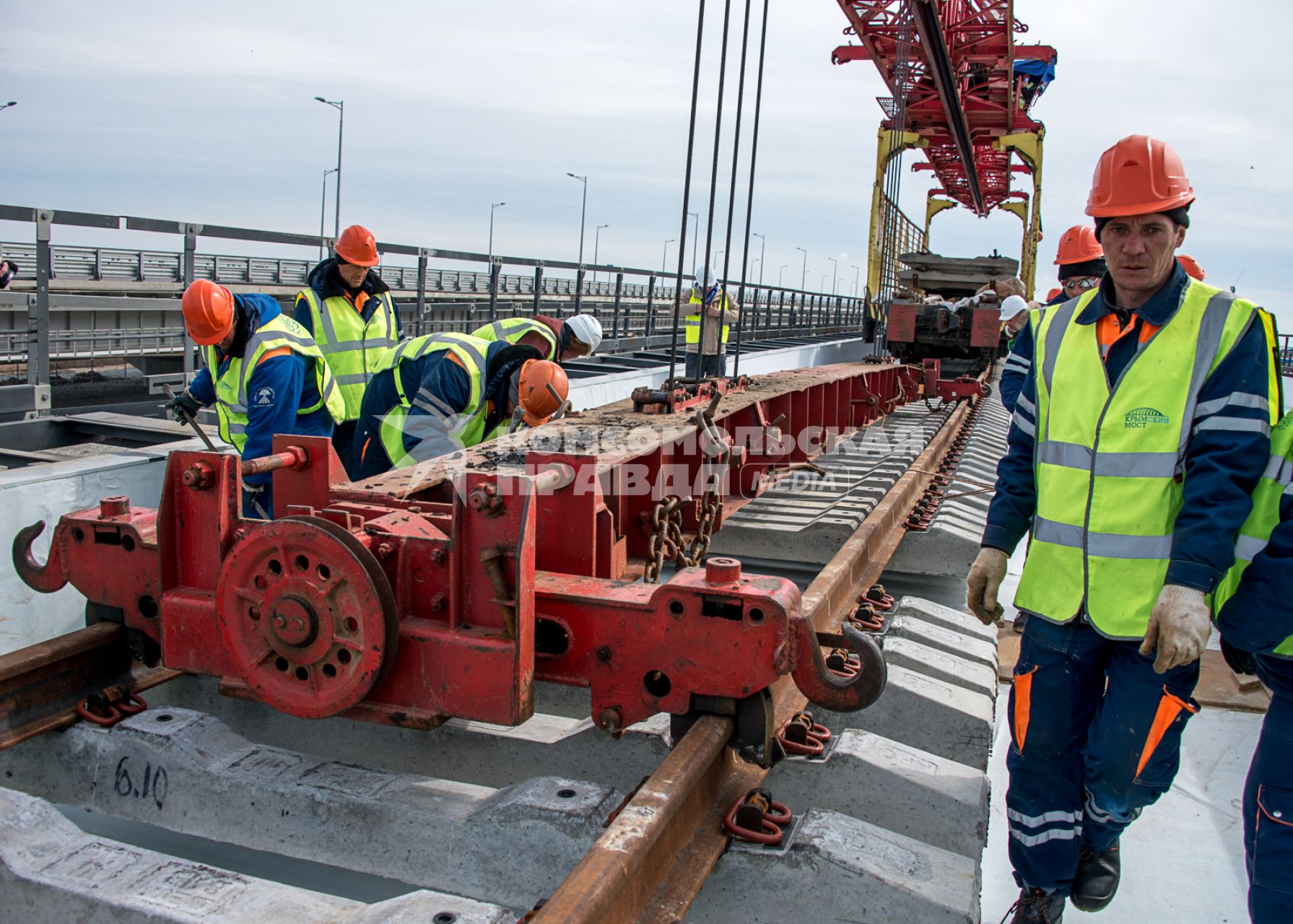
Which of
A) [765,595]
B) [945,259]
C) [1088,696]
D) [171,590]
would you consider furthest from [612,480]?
[945,259]

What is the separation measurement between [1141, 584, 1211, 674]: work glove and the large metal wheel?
1.93 m

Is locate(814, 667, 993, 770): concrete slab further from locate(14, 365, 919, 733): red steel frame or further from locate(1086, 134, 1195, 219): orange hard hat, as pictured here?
locate(1086, 134, 1195, 219): orange hard hat

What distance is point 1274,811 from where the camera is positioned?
94.5 inches

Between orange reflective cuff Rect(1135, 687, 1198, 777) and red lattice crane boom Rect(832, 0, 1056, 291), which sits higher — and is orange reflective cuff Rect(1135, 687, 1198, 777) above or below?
below

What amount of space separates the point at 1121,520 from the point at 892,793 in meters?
1.05

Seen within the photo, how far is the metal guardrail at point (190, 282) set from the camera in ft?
22.0

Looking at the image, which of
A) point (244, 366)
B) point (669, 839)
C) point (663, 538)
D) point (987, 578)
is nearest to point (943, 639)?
point (663, 538)

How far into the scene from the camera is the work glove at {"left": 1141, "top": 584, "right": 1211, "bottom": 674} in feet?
7.65

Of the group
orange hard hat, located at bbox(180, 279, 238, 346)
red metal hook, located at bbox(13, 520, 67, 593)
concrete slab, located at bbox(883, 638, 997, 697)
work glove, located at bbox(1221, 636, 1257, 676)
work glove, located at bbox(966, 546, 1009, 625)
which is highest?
orange hard hat, located at bbox(180, 279, 238, 346)

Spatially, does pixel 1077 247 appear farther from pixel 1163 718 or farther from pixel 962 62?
pixel 962 62

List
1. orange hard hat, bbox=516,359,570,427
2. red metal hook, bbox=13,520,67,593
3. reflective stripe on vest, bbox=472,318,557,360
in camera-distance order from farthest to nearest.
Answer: reflective stripe on vest, bbox=472,318,557,360
orange hard hat, bbox=516,359,570,427
red metal hook, bbox=13,520,67,593

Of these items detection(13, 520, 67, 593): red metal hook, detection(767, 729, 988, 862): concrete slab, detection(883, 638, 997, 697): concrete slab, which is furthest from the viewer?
detection(883, 638, 997, 697): concrete slab

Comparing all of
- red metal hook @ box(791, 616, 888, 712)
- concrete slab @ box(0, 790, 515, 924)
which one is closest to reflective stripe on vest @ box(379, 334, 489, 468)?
concrete slab @ box(0, 790, 515, 924)

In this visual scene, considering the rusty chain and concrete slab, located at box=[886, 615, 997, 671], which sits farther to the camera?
concrete slab, located at box=[886, 615, 997, 671]
